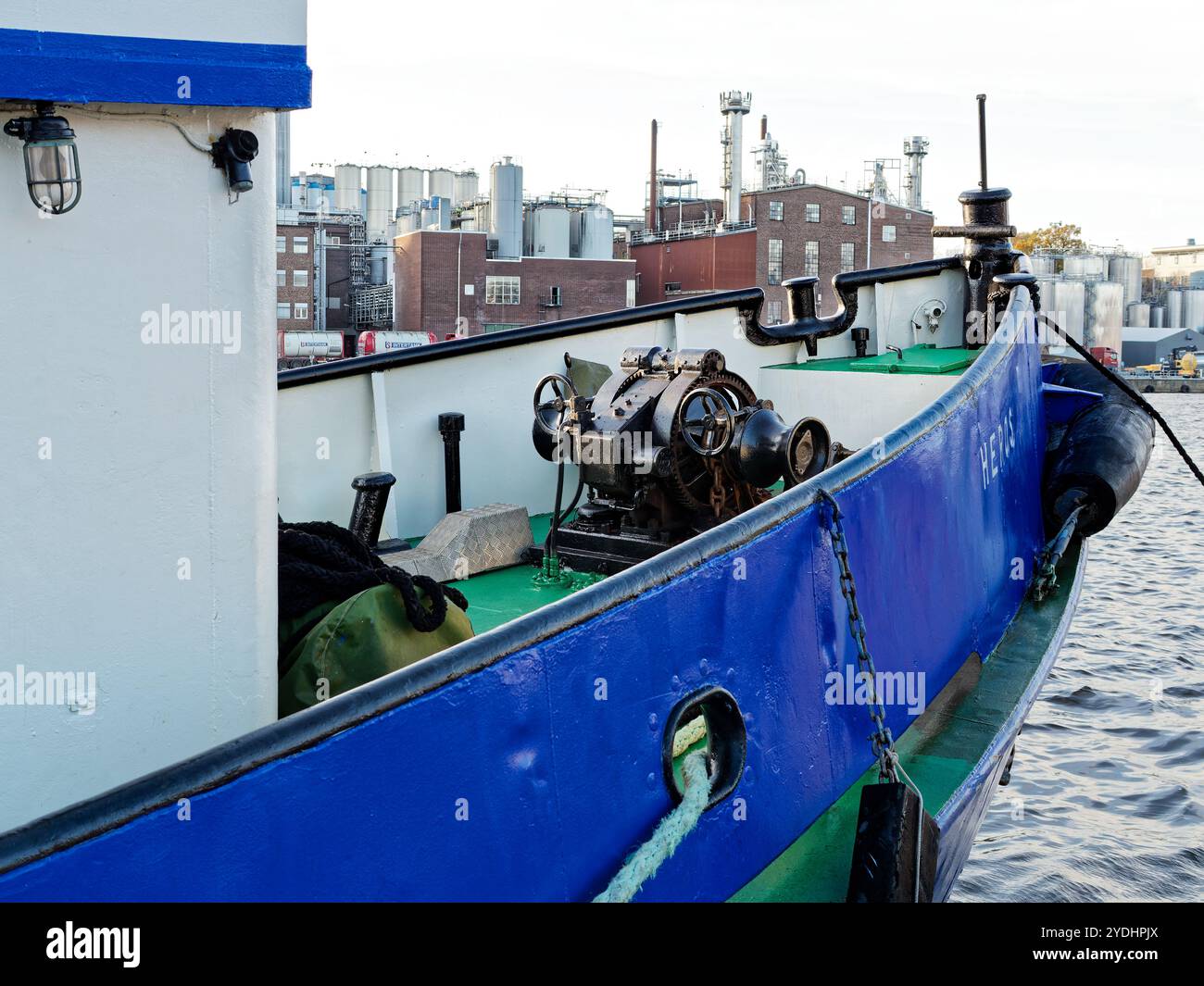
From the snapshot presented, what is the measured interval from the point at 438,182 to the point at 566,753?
71.3m

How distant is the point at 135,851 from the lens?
6.86ft

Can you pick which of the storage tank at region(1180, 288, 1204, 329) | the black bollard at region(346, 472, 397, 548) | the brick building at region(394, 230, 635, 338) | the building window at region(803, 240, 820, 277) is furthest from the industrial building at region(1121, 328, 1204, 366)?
the black bollard at region(346, 472, 397, 548)

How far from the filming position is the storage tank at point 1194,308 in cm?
8950

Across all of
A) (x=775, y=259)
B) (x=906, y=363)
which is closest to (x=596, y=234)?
(x=775, y=259)

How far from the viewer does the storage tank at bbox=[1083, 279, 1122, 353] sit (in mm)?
78562

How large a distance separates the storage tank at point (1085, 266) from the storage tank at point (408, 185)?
4252 cm

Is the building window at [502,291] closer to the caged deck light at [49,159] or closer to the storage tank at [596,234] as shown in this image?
the storage tank at [596,234]

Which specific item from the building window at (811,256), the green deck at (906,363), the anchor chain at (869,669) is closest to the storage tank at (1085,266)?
the building window at (811,256)

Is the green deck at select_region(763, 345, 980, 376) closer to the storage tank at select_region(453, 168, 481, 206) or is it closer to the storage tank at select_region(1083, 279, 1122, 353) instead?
the storage tank at select_region(453, 168, 481, 206)

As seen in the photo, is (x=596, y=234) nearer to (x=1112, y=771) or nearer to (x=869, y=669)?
(x=1112, y=771)

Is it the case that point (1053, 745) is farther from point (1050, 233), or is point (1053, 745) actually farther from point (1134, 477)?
point (1050, 233)

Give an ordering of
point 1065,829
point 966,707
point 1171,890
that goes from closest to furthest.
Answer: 1. point 966,707
2. point 1171,890
3. point 1065,829

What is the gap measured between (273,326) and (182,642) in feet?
2.47

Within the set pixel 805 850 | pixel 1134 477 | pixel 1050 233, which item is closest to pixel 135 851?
pixel 805 850
